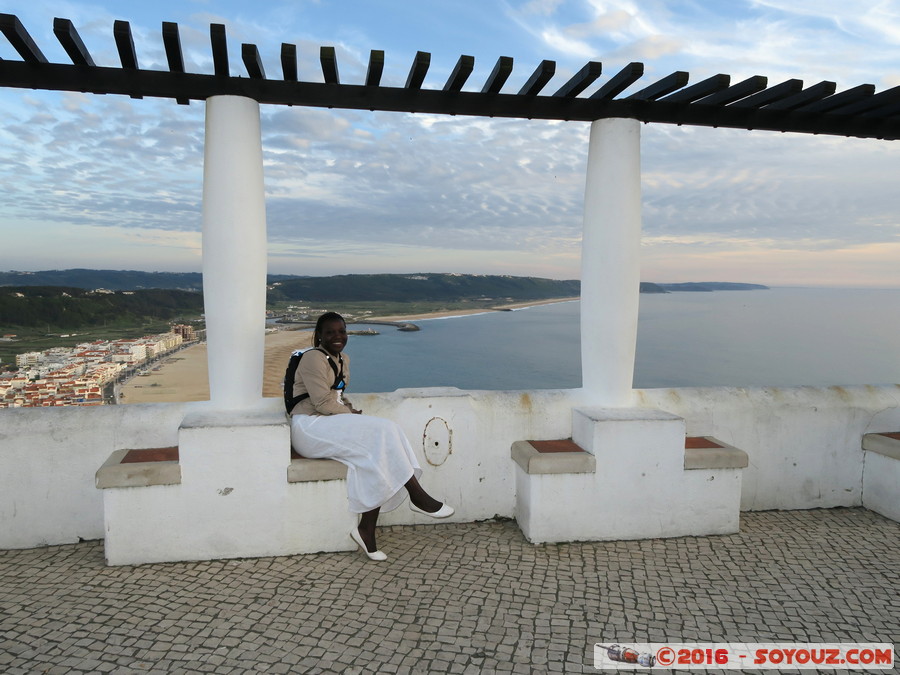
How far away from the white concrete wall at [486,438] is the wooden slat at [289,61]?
7.36 feet

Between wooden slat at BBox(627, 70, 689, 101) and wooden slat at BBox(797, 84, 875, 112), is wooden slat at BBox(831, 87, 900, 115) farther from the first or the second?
wooden slat at BBox(627, 70, 689, 101)

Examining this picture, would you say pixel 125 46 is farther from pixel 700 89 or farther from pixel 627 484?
pixel 627 484

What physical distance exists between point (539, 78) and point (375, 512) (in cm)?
302

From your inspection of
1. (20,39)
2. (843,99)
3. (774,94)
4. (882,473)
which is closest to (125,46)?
(20,39)

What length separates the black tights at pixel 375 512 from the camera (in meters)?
3.68

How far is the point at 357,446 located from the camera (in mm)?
3705

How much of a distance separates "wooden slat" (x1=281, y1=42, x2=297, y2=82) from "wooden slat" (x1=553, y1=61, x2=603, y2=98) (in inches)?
71.0

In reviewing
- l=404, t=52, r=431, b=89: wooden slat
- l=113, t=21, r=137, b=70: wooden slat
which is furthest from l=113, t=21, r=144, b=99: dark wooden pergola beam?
l=404, t=52, r=431, b=89: wooden slat

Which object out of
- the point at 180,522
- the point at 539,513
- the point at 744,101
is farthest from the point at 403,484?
the point at 744,101

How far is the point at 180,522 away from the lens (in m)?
3.61

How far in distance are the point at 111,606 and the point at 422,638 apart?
1.67 meters

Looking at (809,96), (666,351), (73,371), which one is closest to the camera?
(809,96)

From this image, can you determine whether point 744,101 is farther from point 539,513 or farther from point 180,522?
point 180,522

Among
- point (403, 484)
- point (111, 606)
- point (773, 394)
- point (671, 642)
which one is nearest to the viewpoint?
point (671, 642)
